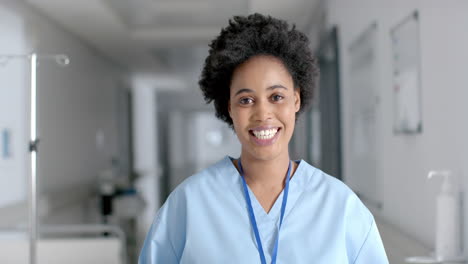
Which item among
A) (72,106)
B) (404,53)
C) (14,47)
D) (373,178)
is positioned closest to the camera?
(404,53)

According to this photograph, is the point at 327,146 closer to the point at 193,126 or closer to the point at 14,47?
the point at 14,47

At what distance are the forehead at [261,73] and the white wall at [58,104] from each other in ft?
10.2

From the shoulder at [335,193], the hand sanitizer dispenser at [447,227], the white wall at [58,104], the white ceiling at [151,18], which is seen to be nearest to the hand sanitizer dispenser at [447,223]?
the hand sanitizer dispenser at [447,227]

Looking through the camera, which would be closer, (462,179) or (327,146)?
(462,179)

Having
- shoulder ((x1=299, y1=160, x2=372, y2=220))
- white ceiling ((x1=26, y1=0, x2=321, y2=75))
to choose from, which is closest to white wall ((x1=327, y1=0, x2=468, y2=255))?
shoulder ((x1=299, y1=160, x2=372, y2=220))

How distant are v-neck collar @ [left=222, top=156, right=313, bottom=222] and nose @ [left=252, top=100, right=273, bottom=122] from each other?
164 mm

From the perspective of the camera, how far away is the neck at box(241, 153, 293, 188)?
119cm

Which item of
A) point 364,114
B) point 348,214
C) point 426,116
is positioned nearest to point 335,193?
point 348,214

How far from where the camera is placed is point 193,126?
16.6m

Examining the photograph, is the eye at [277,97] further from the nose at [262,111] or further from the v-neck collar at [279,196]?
the v-neck collar at [279,196]

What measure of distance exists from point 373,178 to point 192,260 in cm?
202

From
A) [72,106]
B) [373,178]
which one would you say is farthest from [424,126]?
[72,106]

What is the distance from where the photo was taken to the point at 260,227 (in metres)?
1.16

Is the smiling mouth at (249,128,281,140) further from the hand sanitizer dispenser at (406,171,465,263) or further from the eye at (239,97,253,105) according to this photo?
the hand sanitizer dispenser at (406,171,465,263)
